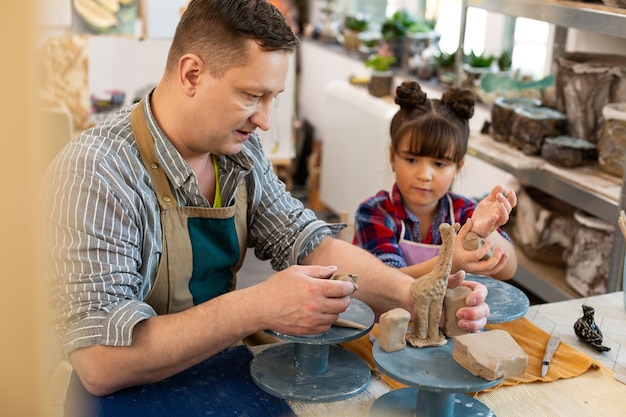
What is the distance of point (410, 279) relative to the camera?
1517mm

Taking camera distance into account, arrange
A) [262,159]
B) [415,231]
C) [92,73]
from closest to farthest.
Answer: [262,159] → [415,231] → [92,73]

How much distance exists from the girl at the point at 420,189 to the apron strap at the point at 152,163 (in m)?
0.62

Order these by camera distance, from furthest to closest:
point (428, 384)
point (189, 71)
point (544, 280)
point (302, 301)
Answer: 1. point (544, 280)
2. point (189, 71)
3. point (302, 301)
4. point (428, 384)

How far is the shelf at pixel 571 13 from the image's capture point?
216 centimetres

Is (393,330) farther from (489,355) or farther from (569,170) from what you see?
(569,170)

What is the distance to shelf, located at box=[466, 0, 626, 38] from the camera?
85.2 inches

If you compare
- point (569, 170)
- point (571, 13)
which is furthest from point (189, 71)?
point (569, 170)

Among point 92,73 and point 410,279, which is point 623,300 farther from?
point 92,73

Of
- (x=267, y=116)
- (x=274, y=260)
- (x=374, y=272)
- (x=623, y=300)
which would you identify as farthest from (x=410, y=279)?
(x=623, y=300)

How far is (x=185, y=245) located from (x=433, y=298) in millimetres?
510

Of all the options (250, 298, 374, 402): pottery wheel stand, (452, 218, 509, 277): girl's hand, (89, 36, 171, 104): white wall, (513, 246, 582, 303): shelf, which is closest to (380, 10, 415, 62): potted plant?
(89, 36, 171, 104): white wall

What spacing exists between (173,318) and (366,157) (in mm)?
3191

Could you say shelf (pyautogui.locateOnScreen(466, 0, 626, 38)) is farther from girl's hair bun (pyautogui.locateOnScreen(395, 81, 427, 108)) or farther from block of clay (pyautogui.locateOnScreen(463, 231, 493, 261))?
block of clay (pyautogui.locateOnScreen(463, 231, 493, 261))

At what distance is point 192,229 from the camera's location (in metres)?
1.45
